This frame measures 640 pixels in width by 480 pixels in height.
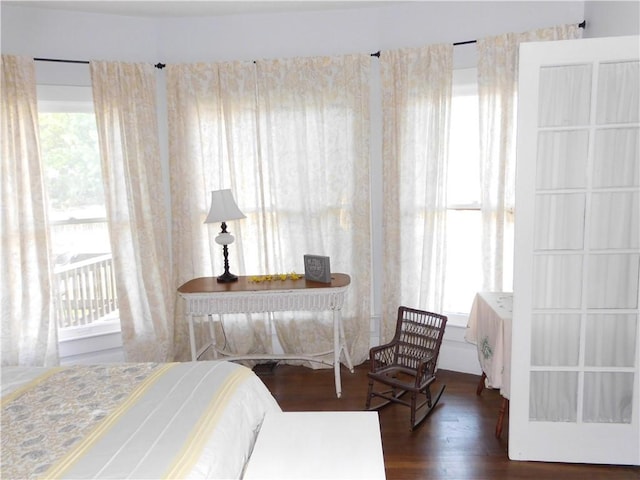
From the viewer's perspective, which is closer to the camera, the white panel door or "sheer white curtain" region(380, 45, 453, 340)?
the white panel door

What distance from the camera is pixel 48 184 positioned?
12.1ft

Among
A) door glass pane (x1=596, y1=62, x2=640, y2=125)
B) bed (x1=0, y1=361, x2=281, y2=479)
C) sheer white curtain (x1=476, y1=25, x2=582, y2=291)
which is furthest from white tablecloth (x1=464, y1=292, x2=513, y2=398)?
bed (x1=0, y1=361, x2=281, y2=479)

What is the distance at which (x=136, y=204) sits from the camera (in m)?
3.68

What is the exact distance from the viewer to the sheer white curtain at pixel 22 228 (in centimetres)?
329

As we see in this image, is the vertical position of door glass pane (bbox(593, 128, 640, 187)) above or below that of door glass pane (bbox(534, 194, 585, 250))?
above

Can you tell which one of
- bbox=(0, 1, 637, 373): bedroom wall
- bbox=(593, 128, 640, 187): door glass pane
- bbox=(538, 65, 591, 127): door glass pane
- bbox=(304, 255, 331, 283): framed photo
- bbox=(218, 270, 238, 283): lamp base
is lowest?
bbox=(218, 270, 238, 283): lamp base

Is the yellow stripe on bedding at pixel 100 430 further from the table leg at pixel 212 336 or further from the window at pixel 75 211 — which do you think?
the window at pixel 75 211

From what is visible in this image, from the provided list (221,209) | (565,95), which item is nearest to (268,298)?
(221,209)

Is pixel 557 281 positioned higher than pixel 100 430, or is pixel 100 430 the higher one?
pixel 557 281

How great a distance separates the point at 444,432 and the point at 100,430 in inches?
79.5

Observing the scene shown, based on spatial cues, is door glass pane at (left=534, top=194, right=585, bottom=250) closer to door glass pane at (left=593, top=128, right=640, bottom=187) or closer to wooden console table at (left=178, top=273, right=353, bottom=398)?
door glass pane at (left=593, top=128, right=640, bottom=187)

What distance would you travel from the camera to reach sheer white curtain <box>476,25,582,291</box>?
129 inches

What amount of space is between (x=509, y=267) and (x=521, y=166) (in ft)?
4.41

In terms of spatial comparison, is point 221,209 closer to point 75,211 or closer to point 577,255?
point 75,211
